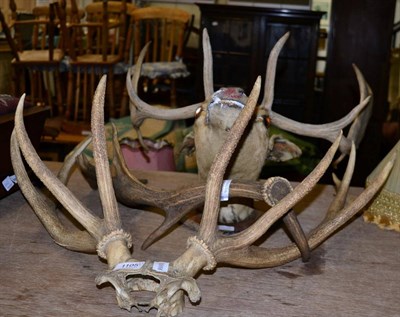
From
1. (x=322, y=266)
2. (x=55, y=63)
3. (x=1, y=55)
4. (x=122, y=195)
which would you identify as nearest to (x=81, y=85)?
(x=55, y=63)

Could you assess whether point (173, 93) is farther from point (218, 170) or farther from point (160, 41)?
point (218, 170)

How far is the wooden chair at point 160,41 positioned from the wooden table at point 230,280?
2.70m

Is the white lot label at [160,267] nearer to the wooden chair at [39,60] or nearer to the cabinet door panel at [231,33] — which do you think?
the wooden chair at [39,60]

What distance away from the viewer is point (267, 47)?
3893 millimetres

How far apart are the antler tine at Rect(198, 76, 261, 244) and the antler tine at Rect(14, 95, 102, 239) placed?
→ 0.63 feet

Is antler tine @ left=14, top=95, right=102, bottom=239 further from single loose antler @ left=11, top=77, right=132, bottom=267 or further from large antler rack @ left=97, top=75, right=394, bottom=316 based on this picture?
large antler rack @ left=97, top=75, right=394, bottom=316

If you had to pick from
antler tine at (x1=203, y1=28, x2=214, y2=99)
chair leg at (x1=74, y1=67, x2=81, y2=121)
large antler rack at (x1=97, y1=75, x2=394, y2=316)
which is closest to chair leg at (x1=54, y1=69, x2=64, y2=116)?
chair leg at (x1=74, y1=67, x2=81, y2=121)

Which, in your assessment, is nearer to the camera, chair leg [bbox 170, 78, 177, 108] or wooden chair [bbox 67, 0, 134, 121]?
wooden chair [bbox 67, 0, 134, 121]

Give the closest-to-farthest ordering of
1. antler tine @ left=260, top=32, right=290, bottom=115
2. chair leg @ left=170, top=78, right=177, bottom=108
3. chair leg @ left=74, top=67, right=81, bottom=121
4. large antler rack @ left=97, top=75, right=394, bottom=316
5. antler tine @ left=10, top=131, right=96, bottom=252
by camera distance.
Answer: large antler rack @ left=97, top=75, right=394, bottom=316
antler tine @ left=10, top=131, right=96, bottom=252
antler tine @ left=260, top=32, right=290, bottom=115
chair leg @ left=74, top=67, right=81, bottom=121
chair leg @ left=170, top=78, right=177, bottom=108

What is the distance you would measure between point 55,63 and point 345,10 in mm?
1827

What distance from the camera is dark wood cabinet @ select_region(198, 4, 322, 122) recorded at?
12.6ft

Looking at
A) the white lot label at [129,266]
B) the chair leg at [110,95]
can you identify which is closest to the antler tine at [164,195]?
the white lot label at [129,266]

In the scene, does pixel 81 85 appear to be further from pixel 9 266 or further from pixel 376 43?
pixel 9 266

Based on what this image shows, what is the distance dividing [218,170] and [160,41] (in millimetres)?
3687
